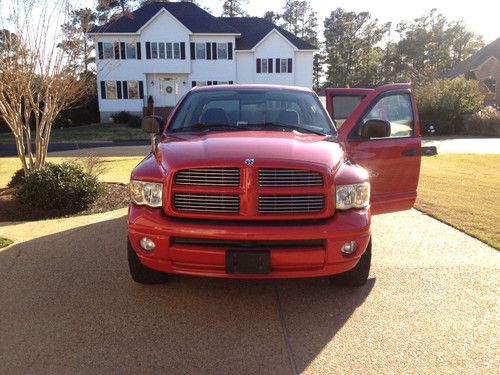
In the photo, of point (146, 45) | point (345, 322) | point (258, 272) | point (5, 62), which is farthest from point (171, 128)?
point (146, 45)

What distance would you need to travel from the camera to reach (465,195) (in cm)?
841

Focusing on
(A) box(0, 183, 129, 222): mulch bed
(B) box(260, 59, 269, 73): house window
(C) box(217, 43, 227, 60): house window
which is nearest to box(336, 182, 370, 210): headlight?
(A) box(0, 183, 129, 222): mulch bed

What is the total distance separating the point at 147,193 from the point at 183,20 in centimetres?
3395

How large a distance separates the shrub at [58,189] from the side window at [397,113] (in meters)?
4.62

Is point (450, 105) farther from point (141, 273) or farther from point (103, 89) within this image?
point (141, 273)

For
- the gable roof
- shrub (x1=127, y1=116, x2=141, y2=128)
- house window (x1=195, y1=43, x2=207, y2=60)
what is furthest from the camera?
the gable roof

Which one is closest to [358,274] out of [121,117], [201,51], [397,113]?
[397,113]

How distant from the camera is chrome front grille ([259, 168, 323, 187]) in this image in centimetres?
339

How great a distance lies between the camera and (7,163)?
13648 mm

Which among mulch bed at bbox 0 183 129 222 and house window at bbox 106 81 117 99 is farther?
house window at bbox 106 81 117 99

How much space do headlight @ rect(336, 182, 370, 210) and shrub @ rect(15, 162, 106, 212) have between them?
501cm

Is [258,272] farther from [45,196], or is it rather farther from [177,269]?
[45,196]

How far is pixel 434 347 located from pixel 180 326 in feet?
6.05

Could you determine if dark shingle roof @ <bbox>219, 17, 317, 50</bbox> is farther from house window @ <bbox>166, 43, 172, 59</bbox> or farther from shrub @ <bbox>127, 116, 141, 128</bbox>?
shrub @ <bbox>127, 116, 141, 128</bbox>
